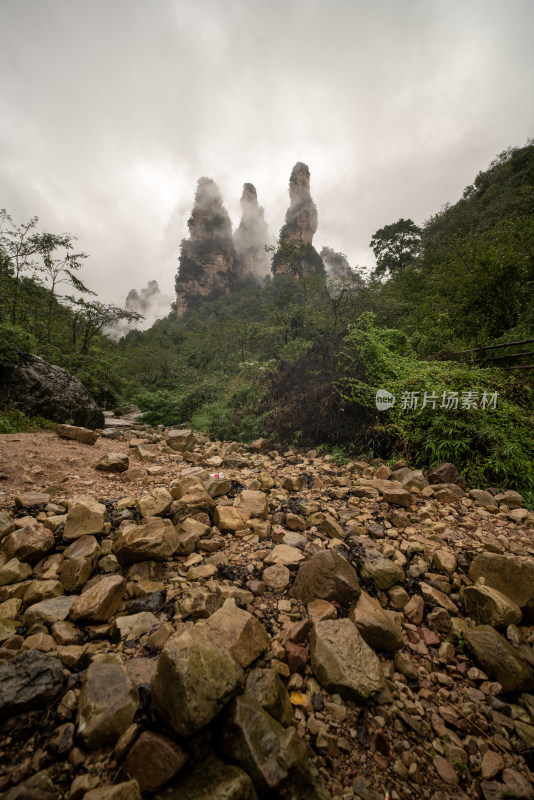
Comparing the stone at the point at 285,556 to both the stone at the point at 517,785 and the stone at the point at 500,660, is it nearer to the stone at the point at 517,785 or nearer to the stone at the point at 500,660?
the stone at the point at 500,660

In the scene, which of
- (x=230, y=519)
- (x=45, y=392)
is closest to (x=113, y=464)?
(x=230, y=519)

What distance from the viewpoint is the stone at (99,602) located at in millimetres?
1664

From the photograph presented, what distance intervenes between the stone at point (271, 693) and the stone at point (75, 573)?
4.36 feet

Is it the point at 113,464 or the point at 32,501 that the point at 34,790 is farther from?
the point at 113,464

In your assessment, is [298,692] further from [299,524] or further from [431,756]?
[299,524]

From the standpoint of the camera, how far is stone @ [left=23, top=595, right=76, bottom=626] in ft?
5.43

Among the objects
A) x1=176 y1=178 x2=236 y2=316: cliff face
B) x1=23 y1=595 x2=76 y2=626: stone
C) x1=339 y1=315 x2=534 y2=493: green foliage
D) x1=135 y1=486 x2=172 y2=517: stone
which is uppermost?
x1=176 y1=178 x2=236 y2=316: cliff face

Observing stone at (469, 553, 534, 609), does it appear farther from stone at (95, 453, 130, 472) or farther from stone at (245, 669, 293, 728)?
stone at (95, 453, 130, 472)

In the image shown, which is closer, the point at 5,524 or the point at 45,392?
the point at 5,524

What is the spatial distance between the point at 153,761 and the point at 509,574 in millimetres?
2305

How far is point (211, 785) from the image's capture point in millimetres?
995

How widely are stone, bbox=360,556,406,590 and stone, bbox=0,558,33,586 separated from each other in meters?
2.40

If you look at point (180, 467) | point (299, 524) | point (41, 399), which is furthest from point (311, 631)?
point (41, 399)

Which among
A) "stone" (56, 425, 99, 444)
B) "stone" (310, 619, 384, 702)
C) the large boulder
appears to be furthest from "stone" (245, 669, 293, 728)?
the large boulder
